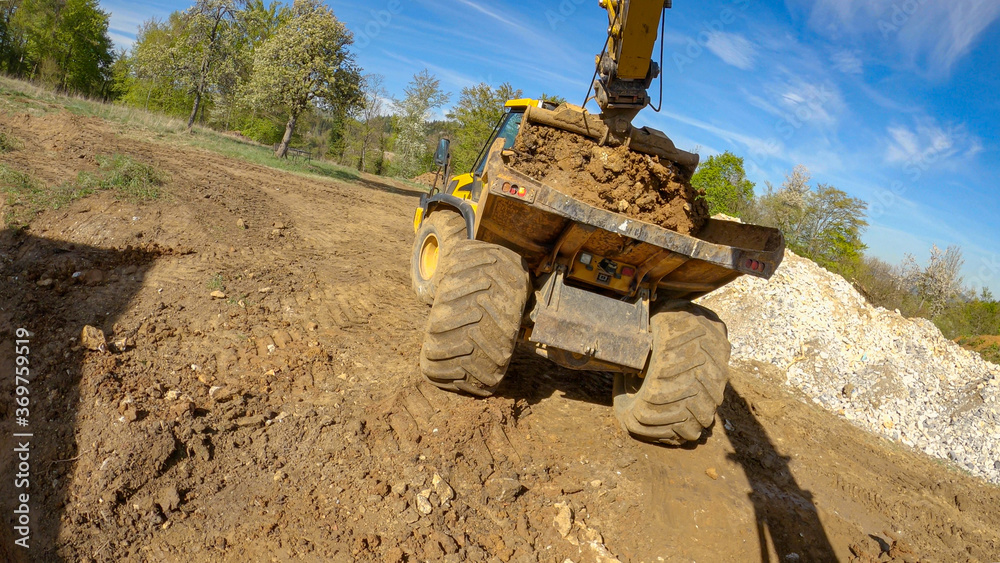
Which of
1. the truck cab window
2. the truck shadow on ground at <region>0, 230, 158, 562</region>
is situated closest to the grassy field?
the truck shadow on ground at <region>0, 230, 158, 562</region>

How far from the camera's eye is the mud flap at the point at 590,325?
404 cm

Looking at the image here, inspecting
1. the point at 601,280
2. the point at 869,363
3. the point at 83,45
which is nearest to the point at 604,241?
the point at 601,280

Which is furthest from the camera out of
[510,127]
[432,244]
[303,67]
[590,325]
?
[303,67]

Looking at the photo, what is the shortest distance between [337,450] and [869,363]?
26.3ft

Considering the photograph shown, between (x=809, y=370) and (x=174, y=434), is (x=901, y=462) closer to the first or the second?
(x=809, y=370)

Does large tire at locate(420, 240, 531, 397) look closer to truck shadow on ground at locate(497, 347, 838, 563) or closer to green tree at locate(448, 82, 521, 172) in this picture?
truck shadow on ground at locate(497, 347, 838, 563)

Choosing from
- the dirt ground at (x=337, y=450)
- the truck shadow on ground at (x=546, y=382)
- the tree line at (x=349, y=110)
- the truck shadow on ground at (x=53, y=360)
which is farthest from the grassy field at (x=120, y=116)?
the truck shadow on ground at (x=546, y=382)

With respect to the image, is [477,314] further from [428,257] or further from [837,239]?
[837,239]

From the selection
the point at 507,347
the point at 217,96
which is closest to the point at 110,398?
the point at 507,347

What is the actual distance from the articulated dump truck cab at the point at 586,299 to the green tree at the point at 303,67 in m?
18.9

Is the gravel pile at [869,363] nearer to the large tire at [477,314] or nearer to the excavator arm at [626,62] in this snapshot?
the excavator arm at [626,62]

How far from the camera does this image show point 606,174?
418 centimetres

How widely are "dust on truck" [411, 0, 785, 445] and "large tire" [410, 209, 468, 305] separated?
0.91m

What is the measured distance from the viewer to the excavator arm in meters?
3.63
